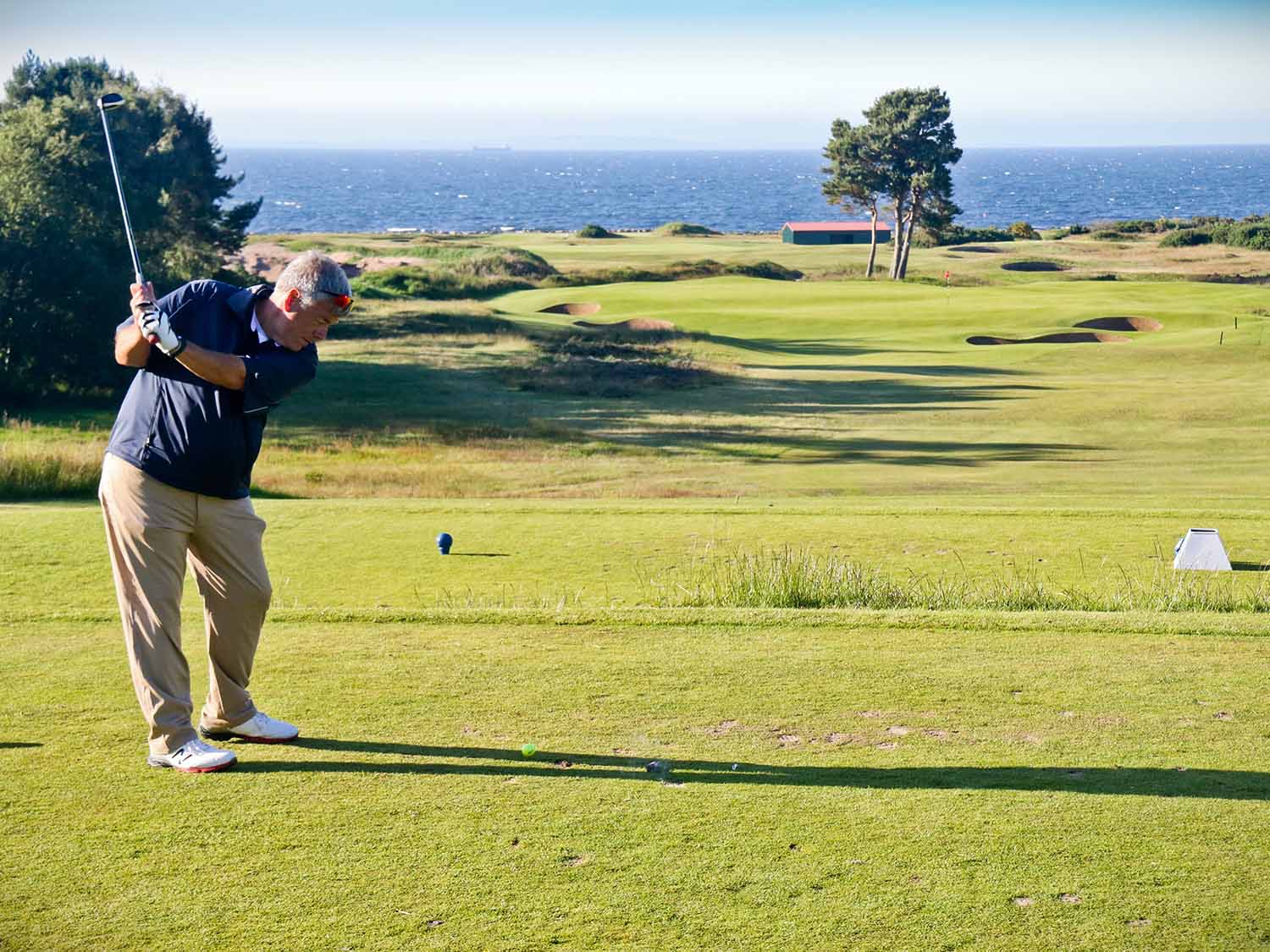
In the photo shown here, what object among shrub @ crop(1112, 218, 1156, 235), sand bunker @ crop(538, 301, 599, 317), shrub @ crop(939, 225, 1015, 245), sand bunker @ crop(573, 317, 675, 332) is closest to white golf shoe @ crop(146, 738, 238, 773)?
sand bunker @ crop(573, 317, 675, 332)

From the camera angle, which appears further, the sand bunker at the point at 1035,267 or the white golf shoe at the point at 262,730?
the sand bunker at the point at 1035,267

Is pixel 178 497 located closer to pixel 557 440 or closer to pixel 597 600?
pixel 597 600

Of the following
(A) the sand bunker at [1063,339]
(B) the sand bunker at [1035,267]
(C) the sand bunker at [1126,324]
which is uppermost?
(B) the sand bunker at [1035,267]

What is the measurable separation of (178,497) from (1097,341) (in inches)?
1575

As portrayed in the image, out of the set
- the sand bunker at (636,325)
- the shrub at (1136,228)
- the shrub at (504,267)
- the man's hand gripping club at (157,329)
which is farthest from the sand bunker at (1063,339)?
the shrub at (1136,228)

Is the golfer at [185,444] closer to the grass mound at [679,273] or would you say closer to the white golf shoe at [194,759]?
the white golf shoe at [194,759]

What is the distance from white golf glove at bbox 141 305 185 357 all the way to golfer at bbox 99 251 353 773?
163 mm

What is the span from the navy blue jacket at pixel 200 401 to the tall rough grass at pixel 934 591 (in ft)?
13.9

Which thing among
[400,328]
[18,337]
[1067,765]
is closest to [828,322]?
[400,328]

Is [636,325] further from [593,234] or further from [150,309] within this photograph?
[593,234]

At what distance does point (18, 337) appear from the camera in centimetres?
2930

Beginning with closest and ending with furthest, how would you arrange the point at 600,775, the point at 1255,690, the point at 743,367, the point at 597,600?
the point at 600,775 < the point at 1255,690 < the point at 597,600 < the point at 743,367

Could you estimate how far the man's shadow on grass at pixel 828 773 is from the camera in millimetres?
5090

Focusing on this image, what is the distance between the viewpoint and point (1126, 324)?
4331 centimetres
